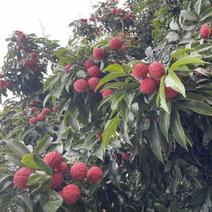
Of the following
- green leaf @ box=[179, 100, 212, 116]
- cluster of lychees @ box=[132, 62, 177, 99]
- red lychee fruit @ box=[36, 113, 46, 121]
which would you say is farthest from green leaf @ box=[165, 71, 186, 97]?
red lychee fruit @ box=[36, 113, 46, 121]

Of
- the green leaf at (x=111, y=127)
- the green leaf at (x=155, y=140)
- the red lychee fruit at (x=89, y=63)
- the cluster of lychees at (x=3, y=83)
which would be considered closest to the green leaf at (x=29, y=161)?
the green leaf at (x=111, y=127)

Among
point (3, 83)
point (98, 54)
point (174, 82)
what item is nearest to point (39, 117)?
point (3, 83)

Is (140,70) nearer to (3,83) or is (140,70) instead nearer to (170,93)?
(170,93)

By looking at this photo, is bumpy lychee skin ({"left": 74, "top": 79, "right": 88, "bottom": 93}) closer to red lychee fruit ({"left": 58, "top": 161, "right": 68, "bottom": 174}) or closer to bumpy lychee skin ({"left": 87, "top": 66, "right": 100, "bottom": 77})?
bumpy lychee skin ({"left": 87, "top": 66, "right": 100, "bottom": 77})

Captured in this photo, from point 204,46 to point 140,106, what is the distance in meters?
0.47

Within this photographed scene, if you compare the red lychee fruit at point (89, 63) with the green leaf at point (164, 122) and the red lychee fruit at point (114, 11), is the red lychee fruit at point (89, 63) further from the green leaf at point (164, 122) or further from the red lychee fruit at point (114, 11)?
the red lychee fruit at point (114, 11)

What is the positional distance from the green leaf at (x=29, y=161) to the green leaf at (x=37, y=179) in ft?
0.16

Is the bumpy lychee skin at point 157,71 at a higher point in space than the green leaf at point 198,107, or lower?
higher

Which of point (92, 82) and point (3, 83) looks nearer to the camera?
point (92, 82)

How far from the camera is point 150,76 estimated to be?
207cm

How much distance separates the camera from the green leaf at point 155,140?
2096 millimetres

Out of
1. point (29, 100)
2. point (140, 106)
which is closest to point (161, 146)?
point (140, 106)

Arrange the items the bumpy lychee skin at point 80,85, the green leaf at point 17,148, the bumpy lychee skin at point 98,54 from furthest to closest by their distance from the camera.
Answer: the bumpy lychee skin at point 98,54 → the bumpy lychee skin at point 80,85 → the green leaf at point 17,148

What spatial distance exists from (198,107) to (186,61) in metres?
0.25
